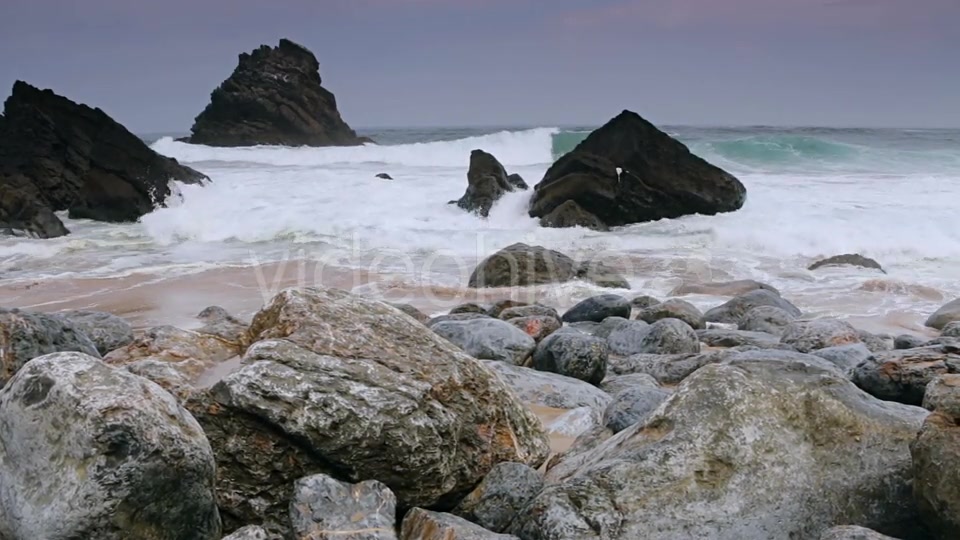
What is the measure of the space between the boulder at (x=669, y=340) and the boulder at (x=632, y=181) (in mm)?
9417

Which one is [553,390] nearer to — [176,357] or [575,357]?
[575,357]

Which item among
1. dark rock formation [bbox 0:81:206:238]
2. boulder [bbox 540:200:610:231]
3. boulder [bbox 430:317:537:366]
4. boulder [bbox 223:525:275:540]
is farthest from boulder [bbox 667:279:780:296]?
dark rock formation [bbox 0:81:206:238]

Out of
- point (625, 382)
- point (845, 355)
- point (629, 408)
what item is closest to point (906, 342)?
point (845, 355)

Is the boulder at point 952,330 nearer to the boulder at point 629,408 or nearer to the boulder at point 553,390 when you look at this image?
the boulder at point 553,390

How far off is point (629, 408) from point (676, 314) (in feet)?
14.3

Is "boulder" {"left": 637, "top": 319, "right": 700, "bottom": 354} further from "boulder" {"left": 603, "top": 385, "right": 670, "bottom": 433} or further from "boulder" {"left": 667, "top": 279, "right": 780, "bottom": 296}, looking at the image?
"boulder" {"left": 667, "top": 279, "right": 780, "bottom": 296}

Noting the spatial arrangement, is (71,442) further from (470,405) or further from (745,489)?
(745,489)

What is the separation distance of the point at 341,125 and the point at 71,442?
44231 millimetres

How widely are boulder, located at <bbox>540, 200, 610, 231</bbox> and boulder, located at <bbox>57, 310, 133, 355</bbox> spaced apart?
1000 cm

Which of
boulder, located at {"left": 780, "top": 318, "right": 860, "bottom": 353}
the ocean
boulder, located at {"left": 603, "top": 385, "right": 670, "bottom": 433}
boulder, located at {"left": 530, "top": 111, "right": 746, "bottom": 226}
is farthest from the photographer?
boulder, located at {"left": 530, "top": 111, "right": 746, "bottom": 226}

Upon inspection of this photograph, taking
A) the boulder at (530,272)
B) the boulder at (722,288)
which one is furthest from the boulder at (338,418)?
the boulder at (722,288)

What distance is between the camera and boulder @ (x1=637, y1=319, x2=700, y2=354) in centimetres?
713

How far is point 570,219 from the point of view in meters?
16.3

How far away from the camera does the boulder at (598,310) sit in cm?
857
